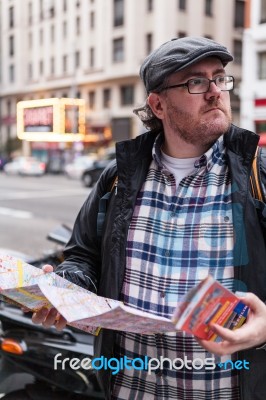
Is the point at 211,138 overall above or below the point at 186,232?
above

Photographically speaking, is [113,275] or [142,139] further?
[142,139]

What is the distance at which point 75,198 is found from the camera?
1573 centimetres

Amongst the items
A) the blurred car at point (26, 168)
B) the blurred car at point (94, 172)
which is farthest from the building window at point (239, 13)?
the blurred car at point (94, 172)

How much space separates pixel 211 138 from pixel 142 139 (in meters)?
0.31

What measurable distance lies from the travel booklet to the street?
5.27 metres

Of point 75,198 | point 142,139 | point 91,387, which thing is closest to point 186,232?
point 142,139

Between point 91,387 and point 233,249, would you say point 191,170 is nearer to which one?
point 233,249

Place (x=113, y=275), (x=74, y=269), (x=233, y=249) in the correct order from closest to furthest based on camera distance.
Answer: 1. (x=233, y=249)
2. (x=113, y=275)
3. (x=74, y=269)

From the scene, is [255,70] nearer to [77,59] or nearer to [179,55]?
[77,59]

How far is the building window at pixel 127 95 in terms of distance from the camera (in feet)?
100

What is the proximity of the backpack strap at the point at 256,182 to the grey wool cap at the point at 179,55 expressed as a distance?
34cm

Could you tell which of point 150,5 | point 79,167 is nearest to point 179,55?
point 79,167

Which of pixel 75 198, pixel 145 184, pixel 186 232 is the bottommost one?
pixel 75 198

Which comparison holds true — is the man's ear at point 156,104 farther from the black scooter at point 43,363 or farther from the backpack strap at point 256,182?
the black scooter at point 43,363
